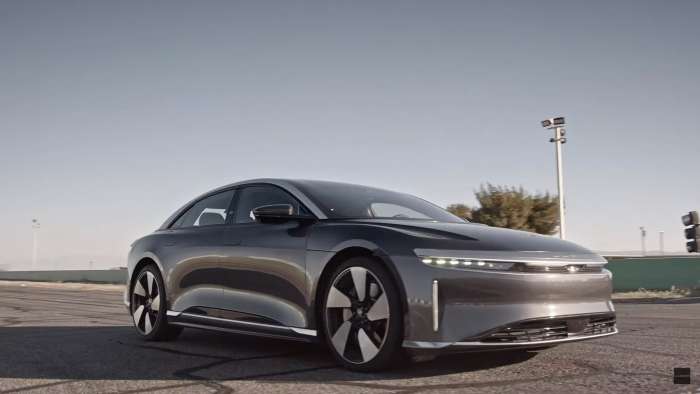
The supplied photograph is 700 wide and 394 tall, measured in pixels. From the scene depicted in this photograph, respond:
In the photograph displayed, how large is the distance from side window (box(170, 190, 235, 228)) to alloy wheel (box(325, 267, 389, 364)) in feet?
6.44

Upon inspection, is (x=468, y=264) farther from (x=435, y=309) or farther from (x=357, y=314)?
(x=357, y=314)

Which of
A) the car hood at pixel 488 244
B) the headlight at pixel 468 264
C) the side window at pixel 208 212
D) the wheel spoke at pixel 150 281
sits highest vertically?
the side window at pixel 208 212

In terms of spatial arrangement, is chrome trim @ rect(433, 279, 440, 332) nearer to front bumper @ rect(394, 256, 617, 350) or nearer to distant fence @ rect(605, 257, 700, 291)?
front bumper @ rect(394, 256, 617, 350)

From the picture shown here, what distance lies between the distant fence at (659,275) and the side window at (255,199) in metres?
23.7

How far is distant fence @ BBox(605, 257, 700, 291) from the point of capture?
27.5m

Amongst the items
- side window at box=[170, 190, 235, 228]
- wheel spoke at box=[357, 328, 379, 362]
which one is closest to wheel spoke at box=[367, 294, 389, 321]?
wheel spoke at box=[357, 328, 379, 362]

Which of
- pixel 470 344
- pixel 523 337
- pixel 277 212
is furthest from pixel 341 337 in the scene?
pixel 523 337

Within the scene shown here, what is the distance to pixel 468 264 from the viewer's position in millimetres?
4535

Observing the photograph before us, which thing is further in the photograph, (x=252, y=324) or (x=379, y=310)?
(x=252, y=324)

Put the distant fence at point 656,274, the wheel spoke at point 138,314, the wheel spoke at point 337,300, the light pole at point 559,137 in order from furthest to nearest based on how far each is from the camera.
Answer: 1. the light pole at point 559,137
2. the distant fence at point 656,274
3. the wheel spoke at point 138,314
4. the wheel spoke at point 337,300

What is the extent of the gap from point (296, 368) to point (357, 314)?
0.64 meters

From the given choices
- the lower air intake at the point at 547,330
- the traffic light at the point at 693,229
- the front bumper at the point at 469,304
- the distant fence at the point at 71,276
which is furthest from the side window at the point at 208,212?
the distant fence at the point at 71,276

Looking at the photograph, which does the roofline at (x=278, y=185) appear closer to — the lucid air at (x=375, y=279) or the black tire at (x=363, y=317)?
the lucid air at (x=375, y=279)

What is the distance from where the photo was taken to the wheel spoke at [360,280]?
191 inches
